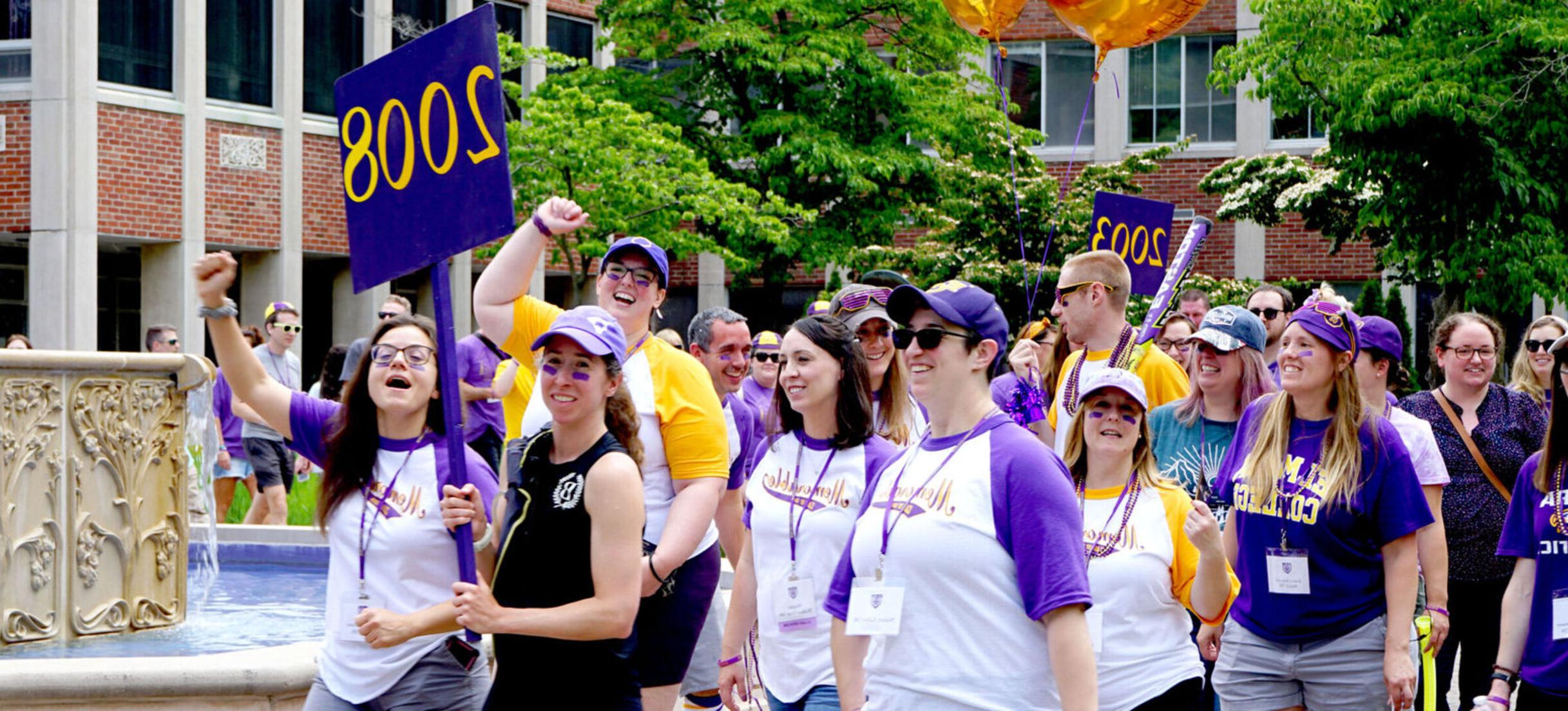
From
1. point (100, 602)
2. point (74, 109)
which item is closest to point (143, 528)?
point (100, 602)

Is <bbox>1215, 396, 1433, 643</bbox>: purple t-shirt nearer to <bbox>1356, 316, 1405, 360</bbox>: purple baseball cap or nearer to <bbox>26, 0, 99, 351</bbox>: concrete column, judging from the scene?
<bbox>1356, 316, 1405, 360</bbox>: purple baseball cap

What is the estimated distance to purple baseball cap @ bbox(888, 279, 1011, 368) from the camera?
152 inches

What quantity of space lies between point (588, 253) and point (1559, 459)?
19227 millimetres

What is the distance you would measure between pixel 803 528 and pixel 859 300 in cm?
117

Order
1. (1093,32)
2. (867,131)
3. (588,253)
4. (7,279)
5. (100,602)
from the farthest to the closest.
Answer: (867,131), (7,279), (588,253), (1093,32), (100,602)

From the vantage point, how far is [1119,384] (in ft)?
16.2

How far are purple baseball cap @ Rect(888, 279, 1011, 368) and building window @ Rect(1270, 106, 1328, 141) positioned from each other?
26912 millimetres

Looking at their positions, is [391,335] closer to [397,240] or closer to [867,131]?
[397,240]

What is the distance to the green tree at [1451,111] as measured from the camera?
19969mm

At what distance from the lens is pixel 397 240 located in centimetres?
468

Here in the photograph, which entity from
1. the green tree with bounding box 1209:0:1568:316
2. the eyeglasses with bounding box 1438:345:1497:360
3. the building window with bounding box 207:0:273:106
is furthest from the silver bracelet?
→ the building window with bounding box 207:0:273:106

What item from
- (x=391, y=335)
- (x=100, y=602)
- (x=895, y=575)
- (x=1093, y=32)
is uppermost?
(x=1093, y=32)

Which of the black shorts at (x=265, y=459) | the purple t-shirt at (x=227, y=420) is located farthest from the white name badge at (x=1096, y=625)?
the black shorts at (x=265, y=459)

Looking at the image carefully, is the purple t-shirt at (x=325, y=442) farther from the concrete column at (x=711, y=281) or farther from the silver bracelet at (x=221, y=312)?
the concrete column at (x=711, y=281)
